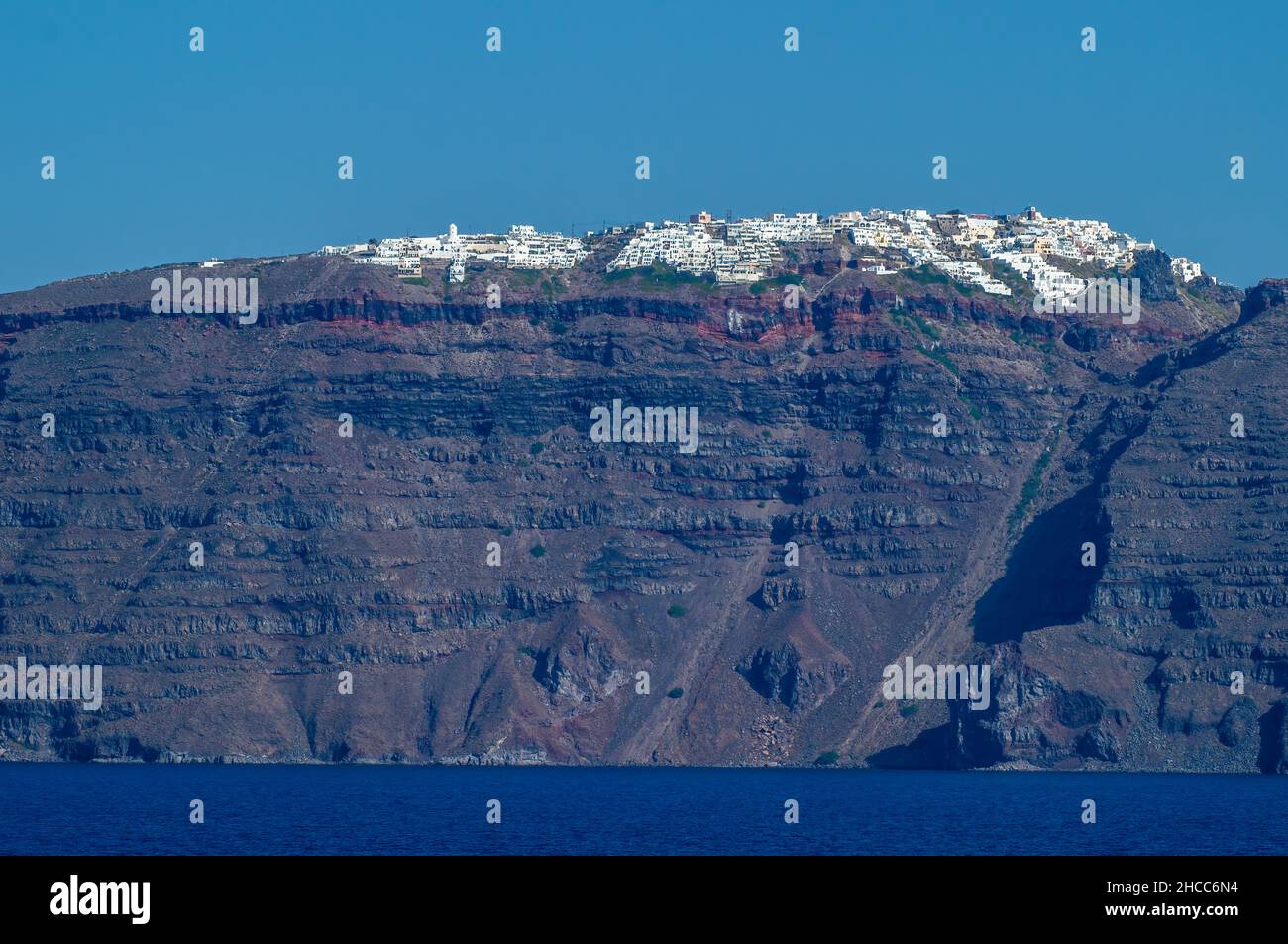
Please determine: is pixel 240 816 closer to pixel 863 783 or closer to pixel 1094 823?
pixel 1094 823

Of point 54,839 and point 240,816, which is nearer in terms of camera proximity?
point 54,839
